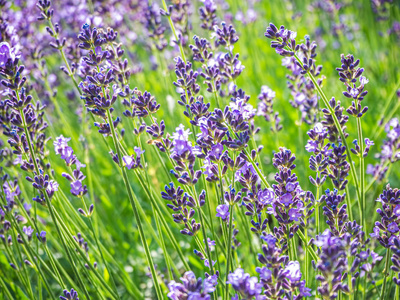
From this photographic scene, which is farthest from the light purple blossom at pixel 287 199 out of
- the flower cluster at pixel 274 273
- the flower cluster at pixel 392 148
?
the flower cluster at pixel 392 148

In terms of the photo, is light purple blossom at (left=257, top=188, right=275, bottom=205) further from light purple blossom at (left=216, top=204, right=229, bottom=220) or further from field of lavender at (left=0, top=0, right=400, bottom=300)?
light purple blossom at (left=216, top=204, right=229, bottom=220)

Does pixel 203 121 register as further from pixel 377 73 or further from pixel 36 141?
pixel 377 73

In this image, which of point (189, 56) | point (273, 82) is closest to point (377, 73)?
point (273, 82)

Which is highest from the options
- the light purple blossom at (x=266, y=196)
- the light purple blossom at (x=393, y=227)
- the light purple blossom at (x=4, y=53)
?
the light purple blossom at (x=4, y=53)

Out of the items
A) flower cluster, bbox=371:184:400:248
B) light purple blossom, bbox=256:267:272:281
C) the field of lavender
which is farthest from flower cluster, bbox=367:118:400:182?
light purple blossom, bbox=256:267:272:281

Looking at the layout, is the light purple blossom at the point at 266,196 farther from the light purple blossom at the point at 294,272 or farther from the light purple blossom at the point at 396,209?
the light purple blossom at the point at 396,209

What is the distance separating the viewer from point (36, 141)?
1.87 m

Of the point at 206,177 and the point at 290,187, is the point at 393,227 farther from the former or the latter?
the point at 206,177

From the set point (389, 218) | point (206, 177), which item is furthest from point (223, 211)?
point (389, 218)

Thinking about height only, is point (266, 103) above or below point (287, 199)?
above

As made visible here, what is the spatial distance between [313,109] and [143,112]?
99cm

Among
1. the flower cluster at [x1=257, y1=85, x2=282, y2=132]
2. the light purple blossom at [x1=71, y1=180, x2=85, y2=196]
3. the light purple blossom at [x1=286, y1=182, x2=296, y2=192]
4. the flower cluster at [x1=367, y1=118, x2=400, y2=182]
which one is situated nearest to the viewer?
the light purple blossom at [x1=286, y1=182, x2=296, y2=192]

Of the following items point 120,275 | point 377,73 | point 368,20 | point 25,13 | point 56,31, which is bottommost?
point 120,275

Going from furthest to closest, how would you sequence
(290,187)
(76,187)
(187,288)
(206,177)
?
1. (76,187)
2. (206,177)
3. (290,187)
4. (187,288)
